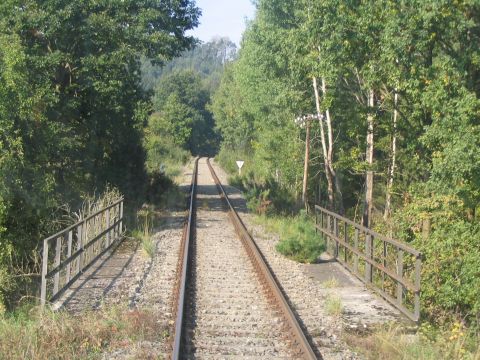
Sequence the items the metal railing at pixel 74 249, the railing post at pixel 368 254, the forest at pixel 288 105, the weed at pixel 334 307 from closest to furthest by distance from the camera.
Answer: the weed at pixel 334 307, the metal railing at pixel 74 249, the railing post at pixel 368 254, the forest at pixel 288 105

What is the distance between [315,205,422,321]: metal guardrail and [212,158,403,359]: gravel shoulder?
0.26m

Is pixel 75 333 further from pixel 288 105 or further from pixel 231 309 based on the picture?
pixel 288 105

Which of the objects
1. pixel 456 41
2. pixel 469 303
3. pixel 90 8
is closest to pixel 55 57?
pixel 90 8

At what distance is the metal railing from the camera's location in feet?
32.3

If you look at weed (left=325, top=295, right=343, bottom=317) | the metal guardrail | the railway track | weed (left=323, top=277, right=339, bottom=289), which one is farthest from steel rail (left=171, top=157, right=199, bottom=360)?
the metal guardrail

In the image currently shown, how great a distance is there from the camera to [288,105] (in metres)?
29.1

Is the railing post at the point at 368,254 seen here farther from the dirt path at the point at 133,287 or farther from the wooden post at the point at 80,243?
the wooden post at the point at 80,243

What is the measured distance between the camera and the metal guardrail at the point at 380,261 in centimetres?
968

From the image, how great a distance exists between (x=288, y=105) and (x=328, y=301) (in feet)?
65.0

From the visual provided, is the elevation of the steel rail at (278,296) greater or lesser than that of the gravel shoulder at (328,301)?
greater

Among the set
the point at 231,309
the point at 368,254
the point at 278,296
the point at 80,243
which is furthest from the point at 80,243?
the point at 368,254

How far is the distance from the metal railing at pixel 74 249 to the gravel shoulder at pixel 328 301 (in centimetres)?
386

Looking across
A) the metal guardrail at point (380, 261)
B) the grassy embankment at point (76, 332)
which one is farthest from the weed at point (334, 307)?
the grassy embankment at point (76, 332)

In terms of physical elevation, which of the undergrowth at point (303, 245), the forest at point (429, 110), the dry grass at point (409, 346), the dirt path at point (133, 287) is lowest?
the dirt path at point (133, 287)
